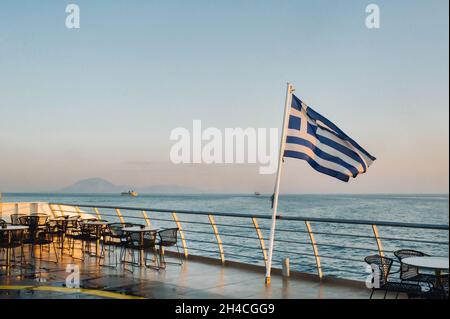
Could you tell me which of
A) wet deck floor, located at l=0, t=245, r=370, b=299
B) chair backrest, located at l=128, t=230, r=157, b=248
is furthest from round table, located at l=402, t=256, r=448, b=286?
chair backrest, located at l=128, t=230, r=157, b=248

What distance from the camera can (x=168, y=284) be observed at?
7312mm

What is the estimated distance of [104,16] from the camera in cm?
1394

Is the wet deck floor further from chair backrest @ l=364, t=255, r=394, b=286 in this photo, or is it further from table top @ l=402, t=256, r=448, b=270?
table top @ l=402, t=256, r=448, b=270

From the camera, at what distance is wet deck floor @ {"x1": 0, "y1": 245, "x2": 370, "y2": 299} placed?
6.59m

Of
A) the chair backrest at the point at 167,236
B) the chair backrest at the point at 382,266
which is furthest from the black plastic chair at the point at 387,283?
the chair backrest at the point at 167,236

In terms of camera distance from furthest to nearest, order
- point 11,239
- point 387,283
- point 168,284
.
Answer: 1. point 11,239
2. point 168,284
3. point 387,283

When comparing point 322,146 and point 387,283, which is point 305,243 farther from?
point 387,283

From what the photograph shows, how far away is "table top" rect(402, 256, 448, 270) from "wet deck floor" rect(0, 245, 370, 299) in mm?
1109

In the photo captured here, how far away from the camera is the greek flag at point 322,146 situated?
23.9ft

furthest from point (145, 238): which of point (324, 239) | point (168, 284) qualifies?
point (324, 239)

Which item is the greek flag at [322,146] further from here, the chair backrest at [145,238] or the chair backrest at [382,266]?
the chair backrest at [145,238]

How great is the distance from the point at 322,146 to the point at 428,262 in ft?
8.39

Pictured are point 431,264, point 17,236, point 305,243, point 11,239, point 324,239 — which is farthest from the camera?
point 324,239
